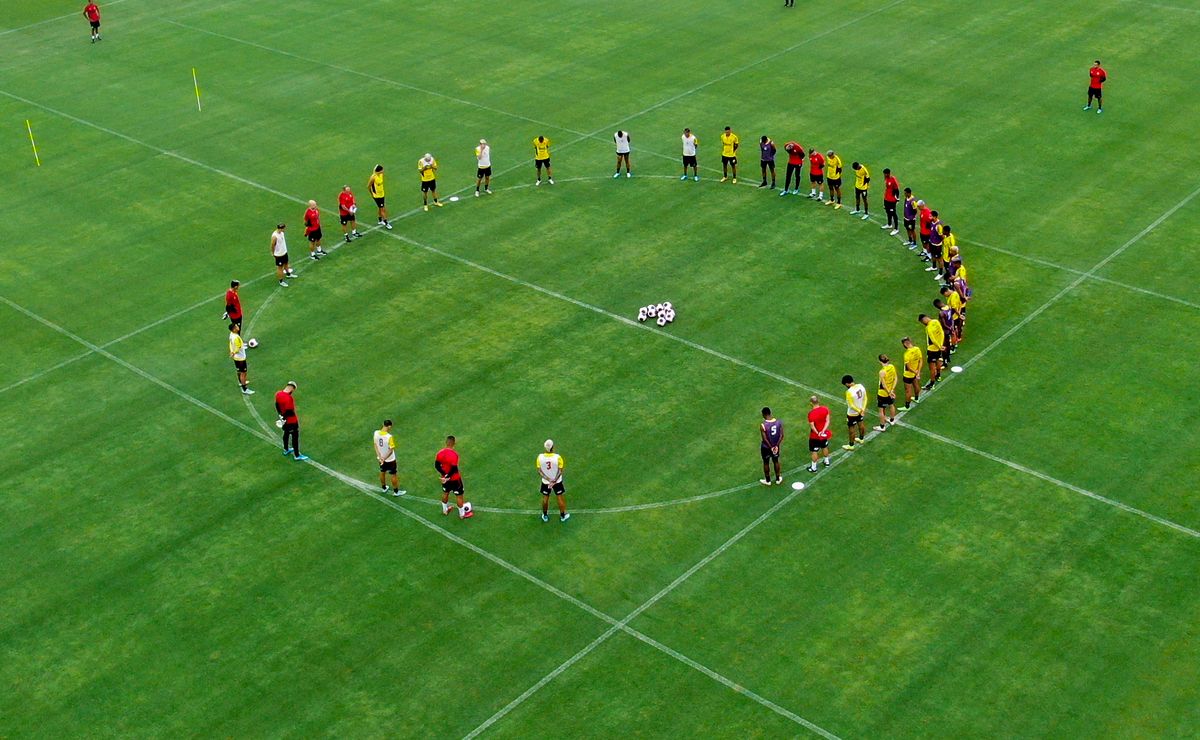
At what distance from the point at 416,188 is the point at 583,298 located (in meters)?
9.74

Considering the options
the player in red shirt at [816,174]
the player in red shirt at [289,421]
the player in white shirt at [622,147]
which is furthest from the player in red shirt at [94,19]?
the player in red shirt at [289,421]

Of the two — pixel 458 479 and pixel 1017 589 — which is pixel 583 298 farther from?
pixel 1017 589

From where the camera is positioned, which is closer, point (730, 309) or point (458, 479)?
point (458, 479)

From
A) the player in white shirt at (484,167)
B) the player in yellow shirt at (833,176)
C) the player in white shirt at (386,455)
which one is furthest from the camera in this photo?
the player in white shirt at (484,167)

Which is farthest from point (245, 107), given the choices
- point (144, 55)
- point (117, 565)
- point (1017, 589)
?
point (1017, 589)

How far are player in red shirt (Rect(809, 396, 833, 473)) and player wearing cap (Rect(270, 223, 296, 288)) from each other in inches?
654

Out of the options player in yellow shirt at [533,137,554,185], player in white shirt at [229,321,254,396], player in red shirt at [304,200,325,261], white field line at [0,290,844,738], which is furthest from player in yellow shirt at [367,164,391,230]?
white field line at [0,290,844,738]

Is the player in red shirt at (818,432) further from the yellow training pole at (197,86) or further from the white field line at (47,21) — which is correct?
the white field line at (47,21)

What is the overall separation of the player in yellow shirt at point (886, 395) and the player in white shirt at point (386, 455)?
36.2ft

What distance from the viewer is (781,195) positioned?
43750mm

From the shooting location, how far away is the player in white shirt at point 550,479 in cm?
2916

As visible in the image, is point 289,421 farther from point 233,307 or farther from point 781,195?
point 781,195

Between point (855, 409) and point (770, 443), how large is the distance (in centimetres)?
244

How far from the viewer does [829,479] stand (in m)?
30.9
